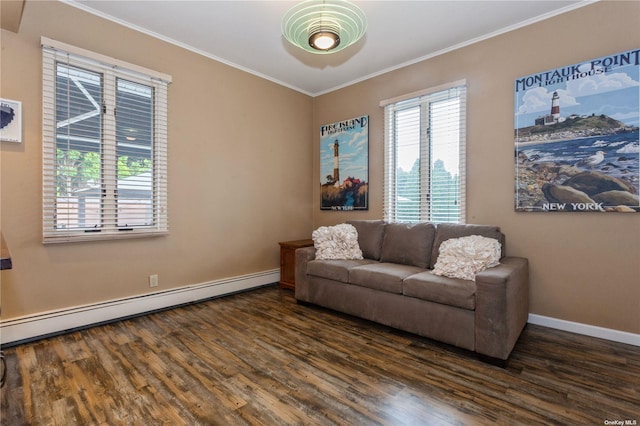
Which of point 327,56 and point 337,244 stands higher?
point 327,56

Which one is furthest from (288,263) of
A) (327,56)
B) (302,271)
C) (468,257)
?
(327,56)

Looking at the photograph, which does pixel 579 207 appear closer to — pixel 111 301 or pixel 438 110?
pixel 438 110

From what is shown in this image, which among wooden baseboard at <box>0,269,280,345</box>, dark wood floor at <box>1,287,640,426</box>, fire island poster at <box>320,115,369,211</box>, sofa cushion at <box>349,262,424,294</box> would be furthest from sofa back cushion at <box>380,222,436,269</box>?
wooden baseboard at <box>0,269,280,345</box>

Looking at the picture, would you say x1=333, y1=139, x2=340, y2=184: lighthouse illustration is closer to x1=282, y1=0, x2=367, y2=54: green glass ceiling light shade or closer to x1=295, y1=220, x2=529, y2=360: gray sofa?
x1=295, y1=220, x2=529, y2=360: gray sofa

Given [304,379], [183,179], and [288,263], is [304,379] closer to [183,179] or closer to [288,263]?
[288,263]

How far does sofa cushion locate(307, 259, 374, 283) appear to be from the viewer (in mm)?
3127

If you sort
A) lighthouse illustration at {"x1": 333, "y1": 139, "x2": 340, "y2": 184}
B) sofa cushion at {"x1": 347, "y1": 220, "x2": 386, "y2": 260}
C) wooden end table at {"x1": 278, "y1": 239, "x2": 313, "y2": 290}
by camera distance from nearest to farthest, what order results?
sofa cushion at {"x1": 347, "y1": 220, "x2": 386, "y2": 260}, wooden end table at {"x1": 278, "y1": 239, "x2": 313, "y2": 290}, lighthouse illustration at {"x1": 333, "y1": 139, "x2": 340, "y2": 184}

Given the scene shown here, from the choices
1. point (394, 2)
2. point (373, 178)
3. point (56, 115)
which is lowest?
point (373, 178)

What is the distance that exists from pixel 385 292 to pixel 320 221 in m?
2.27

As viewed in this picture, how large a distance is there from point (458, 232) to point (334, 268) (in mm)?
1316

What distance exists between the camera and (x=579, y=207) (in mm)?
2672

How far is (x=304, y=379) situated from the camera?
202cm

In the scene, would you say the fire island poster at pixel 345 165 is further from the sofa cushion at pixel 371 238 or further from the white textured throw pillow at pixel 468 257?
the white textured throw pillow at pixel 468 257

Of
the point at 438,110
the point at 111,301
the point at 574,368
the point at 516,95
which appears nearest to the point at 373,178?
the point at 438,110
